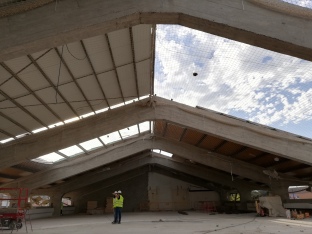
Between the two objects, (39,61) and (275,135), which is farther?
(275,135)

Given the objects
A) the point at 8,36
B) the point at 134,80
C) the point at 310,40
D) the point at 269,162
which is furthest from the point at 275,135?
the point at 8,36

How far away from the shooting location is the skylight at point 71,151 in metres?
19.5

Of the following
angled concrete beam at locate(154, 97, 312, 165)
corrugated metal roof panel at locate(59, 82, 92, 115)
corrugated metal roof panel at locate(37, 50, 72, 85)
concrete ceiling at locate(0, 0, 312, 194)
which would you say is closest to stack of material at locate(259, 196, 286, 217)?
concrete ceiling at locate(0, 0, 312, 194)

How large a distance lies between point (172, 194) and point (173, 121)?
60.3 ft

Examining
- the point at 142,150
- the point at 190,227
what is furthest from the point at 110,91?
the point at 142,150

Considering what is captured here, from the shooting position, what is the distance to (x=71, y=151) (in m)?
20.3

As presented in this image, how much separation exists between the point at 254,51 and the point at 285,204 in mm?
16563

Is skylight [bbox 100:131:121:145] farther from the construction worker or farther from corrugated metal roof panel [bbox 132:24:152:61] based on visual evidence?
corrugated metal roof panel [bbox 132:24:152:61]

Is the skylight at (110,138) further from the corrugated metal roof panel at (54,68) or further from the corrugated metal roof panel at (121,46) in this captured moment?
the corrugated metal roof panel at (121,46)

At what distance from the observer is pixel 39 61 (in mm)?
9156

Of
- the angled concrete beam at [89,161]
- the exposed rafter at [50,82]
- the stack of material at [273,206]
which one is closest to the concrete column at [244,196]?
the stack of material at [273,206]

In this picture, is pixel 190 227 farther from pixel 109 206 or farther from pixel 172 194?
pixel 172 194

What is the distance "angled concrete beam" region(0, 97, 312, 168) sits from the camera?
50.6 ft

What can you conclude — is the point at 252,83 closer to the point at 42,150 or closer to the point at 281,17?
the point at 281,17
